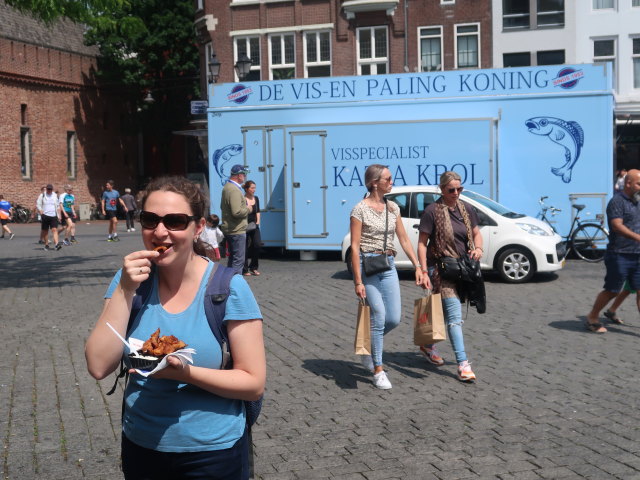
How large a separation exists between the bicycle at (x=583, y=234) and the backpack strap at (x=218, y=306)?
14.4m

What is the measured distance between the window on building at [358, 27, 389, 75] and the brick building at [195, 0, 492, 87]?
4 cm

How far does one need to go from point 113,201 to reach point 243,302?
24.7 metres

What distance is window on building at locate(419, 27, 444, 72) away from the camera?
33.0 m

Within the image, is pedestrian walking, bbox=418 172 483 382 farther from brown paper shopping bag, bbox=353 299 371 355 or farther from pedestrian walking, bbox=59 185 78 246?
pedestrian walking, bbox=59 185 78 246

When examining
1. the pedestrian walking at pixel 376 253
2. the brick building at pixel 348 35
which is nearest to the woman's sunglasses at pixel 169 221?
the pedestrian walking at pixel 376 253

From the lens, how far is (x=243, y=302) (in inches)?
108

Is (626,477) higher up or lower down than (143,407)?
lower down

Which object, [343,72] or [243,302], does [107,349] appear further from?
[343,72]


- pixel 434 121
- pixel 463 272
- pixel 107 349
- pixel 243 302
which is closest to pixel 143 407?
pixel 107 349

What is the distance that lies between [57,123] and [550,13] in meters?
24.9

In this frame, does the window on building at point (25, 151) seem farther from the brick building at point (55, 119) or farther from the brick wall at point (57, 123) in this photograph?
the brick wall at point (57, 123)

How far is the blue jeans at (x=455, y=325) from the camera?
23.6 feet

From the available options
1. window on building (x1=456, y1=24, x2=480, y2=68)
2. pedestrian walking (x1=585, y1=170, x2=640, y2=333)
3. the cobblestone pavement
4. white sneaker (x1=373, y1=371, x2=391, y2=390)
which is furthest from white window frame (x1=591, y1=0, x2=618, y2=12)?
white sneaker (x1=373, y1=371, x2=391, y2=390)

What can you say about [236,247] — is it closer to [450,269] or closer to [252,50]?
[450,269]
